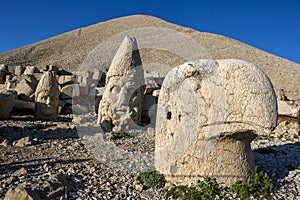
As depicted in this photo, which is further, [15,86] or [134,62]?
[15,86]

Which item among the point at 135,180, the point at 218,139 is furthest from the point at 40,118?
the point at 218,139

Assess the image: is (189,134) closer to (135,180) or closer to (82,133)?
(135,180)

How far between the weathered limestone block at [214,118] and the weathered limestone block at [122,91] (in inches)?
185

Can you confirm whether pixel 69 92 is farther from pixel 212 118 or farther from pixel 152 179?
pixel 212 118

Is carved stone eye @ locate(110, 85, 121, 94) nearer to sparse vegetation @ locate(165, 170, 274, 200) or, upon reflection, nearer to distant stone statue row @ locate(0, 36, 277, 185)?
distant stone statue row @ locate(0, 36, 277, 185)

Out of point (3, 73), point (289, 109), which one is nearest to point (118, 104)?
point (289, 109)

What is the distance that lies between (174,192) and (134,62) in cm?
593

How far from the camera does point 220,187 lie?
16.2ft

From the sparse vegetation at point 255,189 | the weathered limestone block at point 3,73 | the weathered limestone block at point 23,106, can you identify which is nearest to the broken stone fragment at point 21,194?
the sparse vegetation at point 255,189

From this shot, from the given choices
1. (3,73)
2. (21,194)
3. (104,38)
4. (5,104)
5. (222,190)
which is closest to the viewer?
(21,194)

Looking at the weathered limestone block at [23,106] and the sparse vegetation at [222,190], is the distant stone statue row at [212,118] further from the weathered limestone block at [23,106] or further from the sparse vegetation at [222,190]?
the weathered limestone block at [23,106]

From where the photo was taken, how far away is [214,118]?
500cm

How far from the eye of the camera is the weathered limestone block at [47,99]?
12336mm

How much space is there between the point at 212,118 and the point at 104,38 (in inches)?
2111
